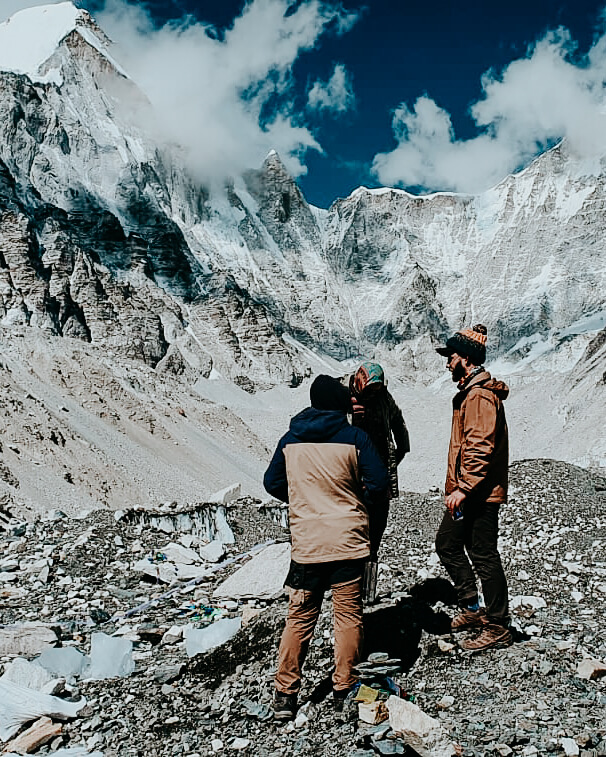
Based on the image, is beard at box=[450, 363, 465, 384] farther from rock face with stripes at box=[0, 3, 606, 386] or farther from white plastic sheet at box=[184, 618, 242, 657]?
rock face with stripes at box=[0, 3, 606, 386]

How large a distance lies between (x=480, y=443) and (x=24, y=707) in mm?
4142

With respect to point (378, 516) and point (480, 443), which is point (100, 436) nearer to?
point (378, 516)

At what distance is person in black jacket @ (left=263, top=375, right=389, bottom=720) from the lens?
16.0 feet

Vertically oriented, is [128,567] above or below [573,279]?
below

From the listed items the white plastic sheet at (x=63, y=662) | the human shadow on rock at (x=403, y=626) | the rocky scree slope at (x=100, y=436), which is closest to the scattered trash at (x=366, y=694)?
the human shadow on rock at (x=403, y=626)

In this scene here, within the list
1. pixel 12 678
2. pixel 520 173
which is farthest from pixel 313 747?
pixel 520 173

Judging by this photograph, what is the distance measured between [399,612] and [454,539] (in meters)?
1.10

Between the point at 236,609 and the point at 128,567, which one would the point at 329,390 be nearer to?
the point at 236,609

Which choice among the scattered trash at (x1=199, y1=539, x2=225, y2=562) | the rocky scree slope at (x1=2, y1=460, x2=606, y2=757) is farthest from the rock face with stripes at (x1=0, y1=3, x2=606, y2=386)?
the rocky scree slope at (x1=2, y1=460, x2=606, y2=757)

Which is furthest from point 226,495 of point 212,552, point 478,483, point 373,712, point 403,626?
point 373,712

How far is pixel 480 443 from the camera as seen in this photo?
540cm

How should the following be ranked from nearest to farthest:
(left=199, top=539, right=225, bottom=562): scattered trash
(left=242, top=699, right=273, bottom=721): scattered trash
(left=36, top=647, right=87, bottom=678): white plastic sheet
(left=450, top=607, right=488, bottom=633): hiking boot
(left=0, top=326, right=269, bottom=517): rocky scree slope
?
(left=242, top=699, right=273, bottom=721): scattered trash → (left=450, top=607, right=488, bottom=633): hiking boot → (left=36, top=647, right=87, bottom=678): white plastic sheet → (left=199, top=539, right=225, bottom=562): scattered trash → (left=0, top=326, right=269, bottom=517): rocky scree slope

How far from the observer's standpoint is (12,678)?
19.6 feet

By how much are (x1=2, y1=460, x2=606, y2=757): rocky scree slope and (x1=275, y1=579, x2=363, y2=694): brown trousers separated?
265mm
